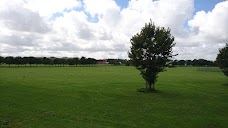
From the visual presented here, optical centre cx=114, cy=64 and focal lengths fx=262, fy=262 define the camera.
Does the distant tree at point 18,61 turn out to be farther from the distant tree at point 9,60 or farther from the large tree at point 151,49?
Answer: the large tree at point 151,49

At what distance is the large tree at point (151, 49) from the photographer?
37156mm

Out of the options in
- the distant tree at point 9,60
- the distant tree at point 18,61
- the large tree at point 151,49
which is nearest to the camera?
the large tree at point 151,49

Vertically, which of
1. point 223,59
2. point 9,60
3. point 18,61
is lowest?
A: point 223,59

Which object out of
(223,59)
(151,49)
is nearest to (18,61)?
(223,59)

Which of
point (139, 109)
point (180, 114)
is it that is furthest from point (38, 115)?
point (180, 114)

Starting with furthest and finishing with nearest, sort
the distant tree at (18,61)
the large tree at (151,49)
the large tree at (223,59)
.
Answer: the distant tree at (18,61)
the large tree at (223,59)
the large tree at (151,49)

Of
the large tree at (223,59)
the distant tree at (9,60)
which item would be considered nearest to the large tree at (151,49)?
the large tree at (223,59)

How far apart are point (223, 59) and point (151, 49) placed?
80.9 ft

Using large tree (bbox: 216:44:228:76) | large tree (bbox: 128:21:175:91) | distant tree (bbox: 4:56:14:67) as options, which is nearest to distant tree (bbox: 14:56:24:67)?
distant tree (bbox: 4:56:14:67)

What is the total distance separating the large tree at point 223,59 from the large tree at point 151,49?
71.2ft

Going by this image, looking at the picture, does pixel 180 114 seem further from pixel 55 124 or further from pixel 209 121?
pixel 55 124

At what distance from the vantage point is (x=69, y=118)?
19516mm

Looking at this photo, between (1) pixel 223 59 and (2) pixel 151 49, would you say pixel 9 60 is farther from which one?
(2) pixel 151 49

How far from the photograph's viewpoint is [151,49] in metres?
37.2
